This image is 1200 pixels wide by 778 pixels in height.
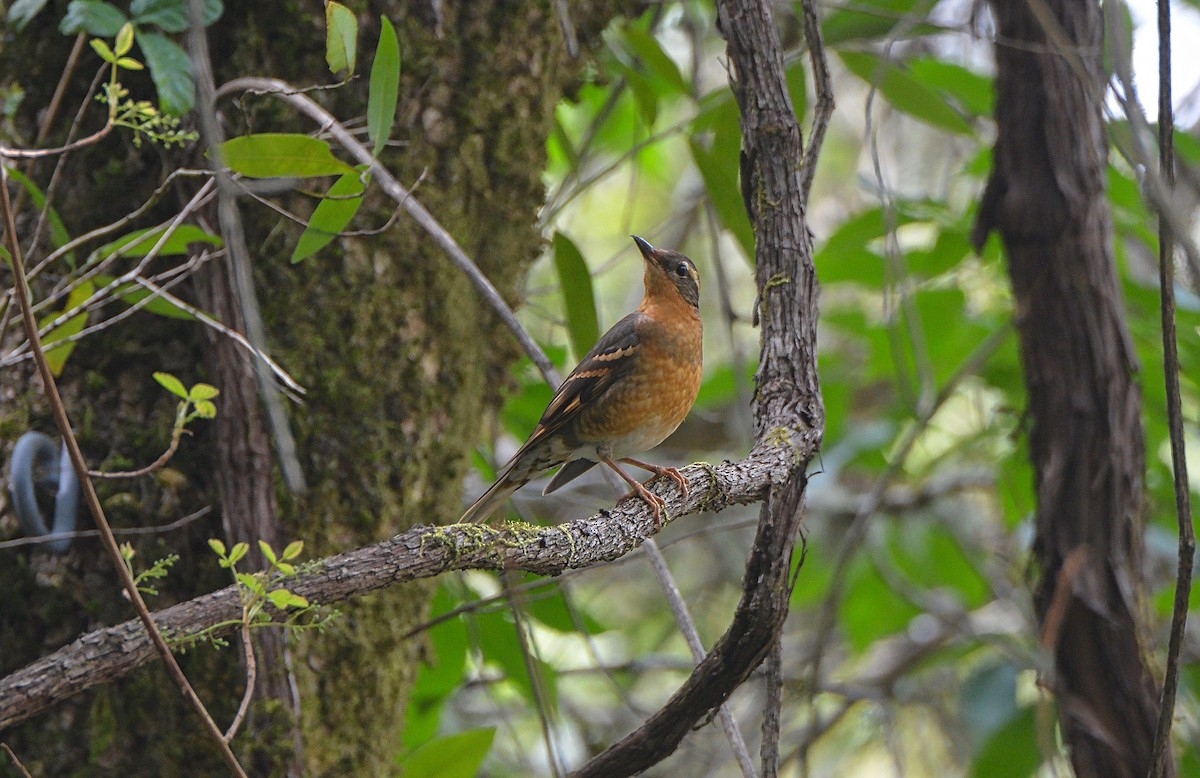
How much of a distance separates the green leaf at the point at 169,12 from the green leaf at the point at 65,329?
0.75 metres

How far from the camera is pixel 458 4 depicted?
341 centimetres

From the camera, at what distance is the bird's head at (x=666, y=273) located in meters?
4.27

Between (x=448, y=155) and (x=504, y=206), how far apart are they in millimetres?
314

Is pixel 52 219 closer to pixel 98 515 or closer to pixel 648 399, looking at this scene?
pixel 98 515

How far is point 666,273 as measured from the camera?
4316 millimetres

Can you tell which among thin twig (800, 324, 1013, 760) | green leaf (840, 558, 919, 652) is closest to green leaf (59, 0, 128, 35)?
thin twig (800, 324, 1013, 760)

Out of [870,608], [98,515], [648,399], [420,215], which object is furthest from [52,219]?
[870,608]

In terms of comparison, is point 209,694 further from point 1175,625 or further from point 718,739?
point 718,739

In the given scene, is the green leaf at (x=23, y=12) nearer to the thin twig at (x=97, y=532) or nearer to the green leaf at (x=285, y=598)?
the thin twig at (x=97, y=532)

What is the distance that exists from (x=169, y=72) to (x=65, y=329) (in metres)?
0.75

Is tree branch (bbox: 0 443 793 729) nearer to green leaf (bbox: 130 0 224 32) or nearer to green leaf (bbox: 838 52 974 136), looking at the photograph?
green leaf (bbox: 130 0 224 32)

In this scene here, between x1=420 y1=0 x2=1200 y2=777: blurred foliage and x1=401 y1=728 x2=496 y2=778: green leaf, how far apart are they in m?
0.22

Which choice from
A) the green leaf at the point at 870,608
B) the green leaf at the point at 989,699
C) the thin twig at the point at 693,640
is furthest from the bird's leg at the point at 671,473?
the green leaf at the point at 870,608

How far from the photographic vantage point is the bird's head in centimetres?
427
